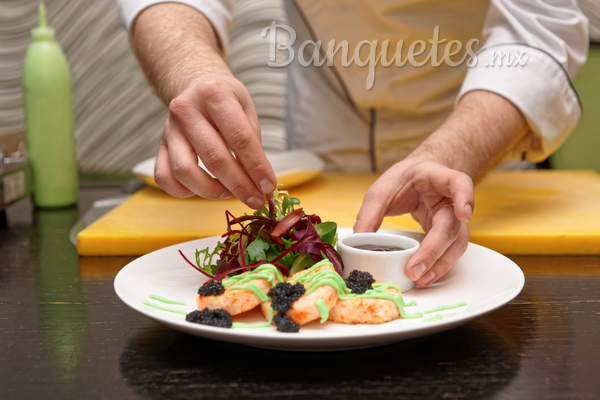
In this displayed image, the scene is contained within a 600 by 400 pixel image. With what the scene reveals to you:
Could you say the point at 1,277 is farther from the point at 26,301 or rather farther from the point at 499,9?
the point at 499,9

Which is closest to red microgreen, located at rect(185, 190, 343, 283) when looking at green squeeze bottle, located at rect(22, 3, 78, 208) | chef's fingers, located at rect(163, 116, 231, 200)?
chef's fingers, located at rect(163, 116, 231, 200)

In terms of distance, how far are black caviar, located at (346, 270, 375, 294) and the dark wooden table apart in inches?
4.4

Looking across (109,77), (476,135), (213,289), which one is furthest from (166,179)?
(109,77)

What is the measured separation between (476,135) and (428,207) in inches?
13.0

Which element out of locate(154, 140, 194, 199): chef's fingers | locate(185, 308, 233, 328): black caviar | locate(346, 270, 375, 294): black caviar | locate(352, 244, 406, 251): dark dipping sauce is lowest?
locate(352, 244, 406, 251): dark dipping sauce

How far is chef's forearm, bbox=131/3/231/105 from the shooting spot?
4.54ft

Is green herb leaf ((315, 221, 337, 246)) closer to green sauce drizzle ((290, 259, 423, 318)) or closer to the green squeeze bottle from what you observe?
green sauce drizzle ((290, 259, 423, 318))

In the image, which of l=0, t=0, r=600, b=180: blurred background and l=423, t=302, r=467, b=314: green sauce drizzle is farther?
l=0, t=0, r=600, b=180: blurred background

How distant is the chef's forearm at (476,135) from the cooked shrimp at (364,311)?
1.88 feet

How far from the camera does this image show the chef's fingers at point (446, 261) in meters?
1.06

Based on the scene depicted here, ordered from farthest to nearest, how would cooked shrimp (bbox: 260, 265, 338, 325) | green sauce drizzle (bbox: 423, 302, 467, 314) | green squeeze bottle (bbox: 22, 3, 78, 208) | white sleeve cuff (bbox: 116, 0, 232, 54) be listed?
green squeeze bottle (bbox: 22, 3, 78, 208), white sleeve cuff (bbox: 116, 0, 232, 54), green sauce drizzle (bbox: 423, 302, 467, 314), cooked shrimp (bbox: 260, 265, 338, 325)

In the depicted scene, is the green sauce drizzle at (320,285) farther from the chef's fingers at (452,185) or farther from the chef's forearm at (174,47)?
the chef's forearm at (174,47)

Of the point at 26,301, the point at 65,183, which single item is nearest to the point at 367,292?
the point at 26,301

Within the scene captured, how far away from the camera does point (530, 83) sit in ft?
5.09
